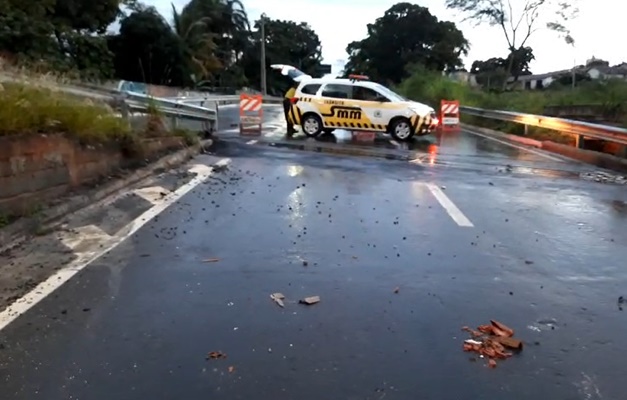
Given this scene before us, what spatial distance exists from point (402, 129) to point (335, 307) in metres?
16.4

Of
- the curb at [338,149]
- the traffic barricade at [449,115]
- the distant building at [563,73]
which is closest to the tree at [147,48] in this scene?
the traffic barricade at [449,115]

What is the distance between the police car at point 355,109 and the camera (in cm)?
2117

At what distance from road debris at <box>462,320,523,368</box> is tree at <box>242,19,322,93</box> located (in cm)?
8230

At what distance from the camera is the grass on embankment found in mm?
22266

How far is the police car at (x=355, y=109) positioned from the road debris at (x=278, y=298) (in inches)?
630

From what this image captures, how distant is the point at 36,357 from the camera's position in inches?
171

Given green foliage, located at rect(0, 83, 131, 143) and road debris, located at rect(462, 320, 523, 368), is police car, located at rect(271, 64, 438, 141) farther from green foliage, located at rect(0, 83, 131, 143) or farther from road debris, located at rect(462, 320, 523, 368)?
road debris, located at rect(462, 320, 523, 368)

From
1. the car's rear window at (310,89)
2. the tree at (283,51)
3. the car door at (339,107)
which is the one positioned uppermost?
the tree at (283,51)

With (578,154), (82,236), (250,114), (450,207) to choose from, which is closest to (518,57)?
(250,114)

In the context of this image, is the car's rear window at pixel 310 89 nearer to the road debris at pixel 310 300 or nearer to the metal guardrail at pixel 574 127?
the metal guardrail at pixel 574 127

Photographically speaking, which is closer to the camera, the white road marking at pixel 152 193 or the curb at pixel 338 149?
the white road marking at pixel 152 193

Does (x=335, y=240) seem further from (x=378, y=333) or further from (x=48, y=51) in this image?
(x=48, y=51)

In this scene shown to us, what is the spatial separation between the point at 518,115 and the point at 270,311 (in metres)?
19.9

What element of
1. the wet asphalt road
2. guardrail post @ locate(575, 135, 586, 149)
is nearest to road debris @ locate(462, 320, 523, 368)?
the wet asphalt road
